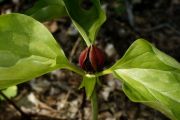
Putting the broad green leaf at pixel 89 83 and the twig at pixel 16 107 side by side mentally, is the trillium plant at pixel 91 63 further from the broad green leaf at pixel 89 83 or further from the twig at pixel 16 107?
the twig at pixel 16 107

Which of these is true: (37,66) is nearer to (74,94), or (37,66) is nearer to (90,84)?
(90,84)

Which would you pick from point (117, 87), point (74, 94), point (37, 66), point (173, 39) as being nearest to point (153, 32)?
point (173, 39)

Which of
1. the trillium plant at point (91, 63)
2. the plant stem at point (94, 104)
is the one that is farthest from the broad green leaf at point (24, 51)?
the plant stem at point (94, 104)

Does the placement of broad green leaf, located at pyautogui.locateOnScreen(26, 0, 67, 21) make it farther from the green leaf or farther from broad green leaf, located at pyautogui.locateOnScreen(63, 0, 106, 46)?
the green leaf

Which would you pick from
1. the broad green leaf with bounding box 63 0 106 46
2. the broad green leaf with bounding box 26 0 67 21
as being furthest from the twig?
the broad green leaf with bounding box 63 0 106 46

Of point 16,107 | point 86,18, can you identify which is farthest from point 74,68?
point 16,107

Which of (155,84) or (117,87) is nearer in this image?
(155,84)

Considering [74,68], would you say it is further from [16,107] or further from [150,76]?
[16,107]
